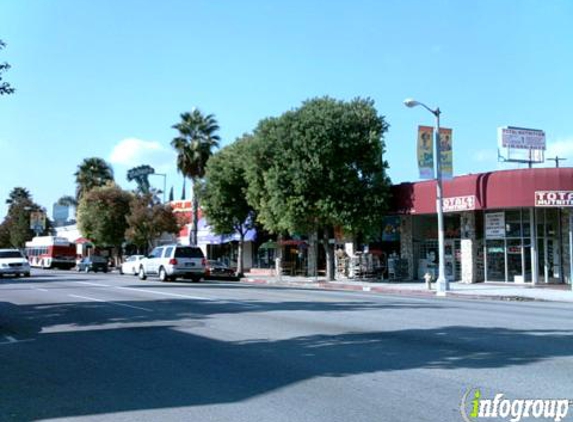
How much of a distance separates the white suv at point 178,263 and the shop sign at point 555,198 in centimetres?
1647

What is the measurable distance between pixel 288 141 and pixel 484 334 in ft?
74.1

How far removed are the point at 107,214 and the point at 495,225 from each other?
38214mm

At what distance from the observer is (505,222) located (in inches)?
1211

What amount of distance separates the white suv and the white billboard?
17.2 metres

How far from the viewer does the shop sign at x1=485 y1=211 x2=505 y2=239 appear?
30828 mm

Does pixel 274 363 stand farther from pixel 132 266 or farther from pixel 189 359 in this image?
pixel 132 266

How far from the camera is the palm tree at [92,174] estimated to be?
7588cm

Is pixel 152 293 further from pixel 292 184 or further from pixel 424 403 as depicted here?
pixel 424 403

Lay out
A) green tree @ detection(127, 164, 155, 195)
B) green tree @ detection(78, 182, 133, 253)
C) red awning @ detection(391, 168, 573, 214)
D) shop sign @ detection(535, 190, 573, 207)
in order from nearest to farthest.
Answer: shop sign @ detection(535, 190, 573, 207) < red awning @ detection(391, 168, 573, 214) < green tree @ detection(78, 182, 133, 253) < green tree @ detection(127, 164, 155, 195)

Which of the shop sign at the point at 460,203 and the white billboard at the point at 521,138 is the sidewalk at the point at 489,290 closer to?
the shop sign at the point at 460,203

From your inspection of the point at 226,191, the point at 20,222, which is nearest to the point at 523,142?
the point at 226,191

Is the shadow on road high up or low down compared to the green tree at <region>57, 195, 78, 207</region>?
down

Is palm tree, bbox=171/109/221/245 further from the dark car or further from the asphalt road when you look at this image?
the asphalt road

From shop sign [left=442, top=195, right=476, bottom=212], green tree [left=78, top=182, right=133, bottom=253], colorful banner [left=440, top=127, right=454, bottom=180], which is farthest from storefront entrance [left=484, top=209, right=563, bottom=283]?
green tree [left=78, top=182, right=133, bottom=253]
